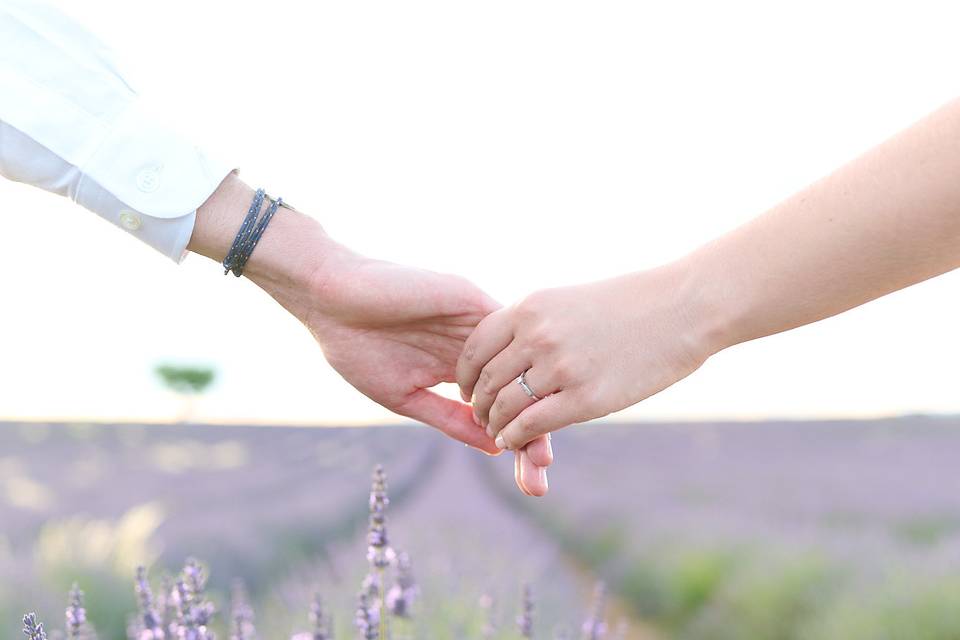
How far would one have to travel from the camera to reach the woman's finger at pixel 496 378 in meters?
2.19

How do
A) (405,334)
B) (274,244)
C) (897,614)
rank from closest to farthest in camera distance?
(274,244), (405,334), (897,614)

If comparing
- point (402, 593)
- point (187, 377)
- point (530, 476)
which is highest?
point (187, 377)

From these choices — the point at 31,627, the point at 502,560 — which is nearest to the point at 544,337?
the point at 31,627


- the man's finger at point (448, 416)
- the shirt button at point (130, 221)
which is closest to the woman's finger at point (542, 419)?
the man's finger at point (448, 416)

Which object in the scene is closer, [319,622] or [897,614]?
[319,622]

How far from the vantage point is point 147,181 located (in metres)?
2.12

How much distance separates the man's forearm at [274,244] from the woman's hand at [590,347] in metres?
0.45

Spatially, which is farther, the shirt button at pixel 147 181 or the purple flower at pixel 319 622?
the shirt button at pixel 147 181

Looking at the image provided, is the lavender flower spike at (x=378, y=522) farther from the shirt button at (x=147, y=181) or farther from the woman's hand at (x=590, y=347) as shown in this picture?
the shirt button at (x=147, y=181)

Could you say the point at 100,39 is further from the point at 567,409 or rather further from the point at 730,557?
the point at 730,557

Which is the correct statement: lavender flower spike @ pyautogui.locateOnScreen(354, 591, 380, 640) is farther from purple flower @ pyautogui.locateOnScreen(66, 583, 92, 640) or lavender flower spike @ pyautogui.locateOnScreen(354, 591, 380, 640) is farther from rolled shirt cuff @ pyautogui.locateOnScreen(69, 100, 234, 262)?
rolled shirt cuff @ pyautogui.locateOnScreen(69, 100, 234, 262)

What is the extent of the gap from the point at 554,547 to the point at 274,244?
5996mm

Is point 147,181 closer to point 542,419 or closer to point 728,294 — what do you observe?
point 542,419

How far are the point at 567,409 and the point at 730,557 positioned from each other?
387cm
